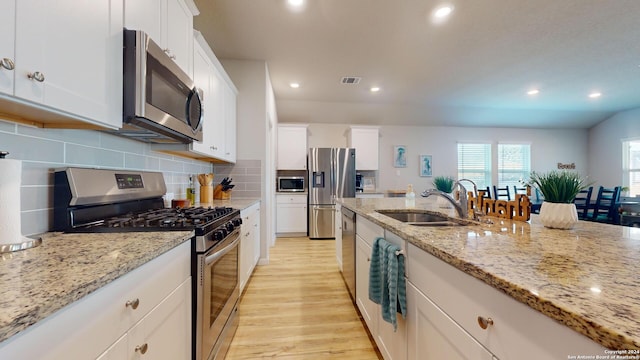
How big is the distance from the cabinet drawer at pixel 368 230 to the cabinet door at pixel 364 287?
0.15ft

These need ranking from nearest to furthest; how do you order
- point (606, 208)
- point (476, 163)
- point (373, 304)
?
point (373, 304) < point (606, 208) < point (476, 163)

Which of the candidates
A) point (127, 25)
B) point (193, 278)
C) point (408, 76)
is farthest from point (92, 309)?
point (408, 76)

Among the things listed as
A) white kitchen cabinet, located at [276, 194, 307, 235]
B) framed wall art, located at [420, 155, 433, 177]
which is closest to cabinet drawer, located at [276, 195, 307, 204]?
white kitchen cabinet, located at [276, 194, 307, 235]

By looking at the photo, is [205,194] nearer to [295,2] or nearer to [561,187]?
[295,2]

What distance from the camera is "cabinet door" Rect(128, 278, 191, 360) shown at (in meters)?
0.79

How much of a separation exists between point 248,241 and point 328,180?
8.34ft

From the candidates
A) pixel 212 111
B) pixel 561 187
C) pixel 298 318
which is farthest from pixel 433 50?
pixel 298 318

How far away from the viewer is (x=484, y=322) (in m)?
0.66

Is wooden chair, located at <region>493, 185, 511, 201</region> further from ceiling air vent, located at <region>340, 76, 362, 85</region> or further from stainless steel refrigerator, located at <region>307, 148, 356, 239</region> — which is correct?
ceiling air vent, located at <region>340, 76, 362, 85</region>

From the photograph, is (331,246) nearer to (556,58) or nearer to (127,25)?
(127,25)

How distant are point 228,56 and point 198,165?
1484 mm

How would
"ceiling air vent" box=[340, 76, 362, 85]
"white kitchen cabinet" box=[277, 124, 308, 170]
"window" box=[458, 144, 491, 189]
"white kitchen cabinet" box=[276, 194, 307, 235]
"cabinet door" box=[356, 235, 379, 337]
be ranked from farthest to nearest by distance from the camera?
"window" box=[458, 144, 491, 189]
"white kitchen cabinet" box=[277, 124, 308, 170]
"white kitchen cabinet" box=[276, 194, 307, 235]
"ceiling air vent" box=[340, 76, 362, 85]
"cabinet door" box=[356, 235, 379, 337]

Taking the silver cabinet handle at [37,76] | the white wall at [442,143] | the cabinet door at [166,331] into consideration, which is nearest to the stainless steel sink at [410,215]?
the cabinet door at [166,331]

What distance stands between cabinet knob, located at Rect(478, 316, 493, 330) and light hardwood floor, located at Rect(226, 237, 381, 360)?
1155mm
